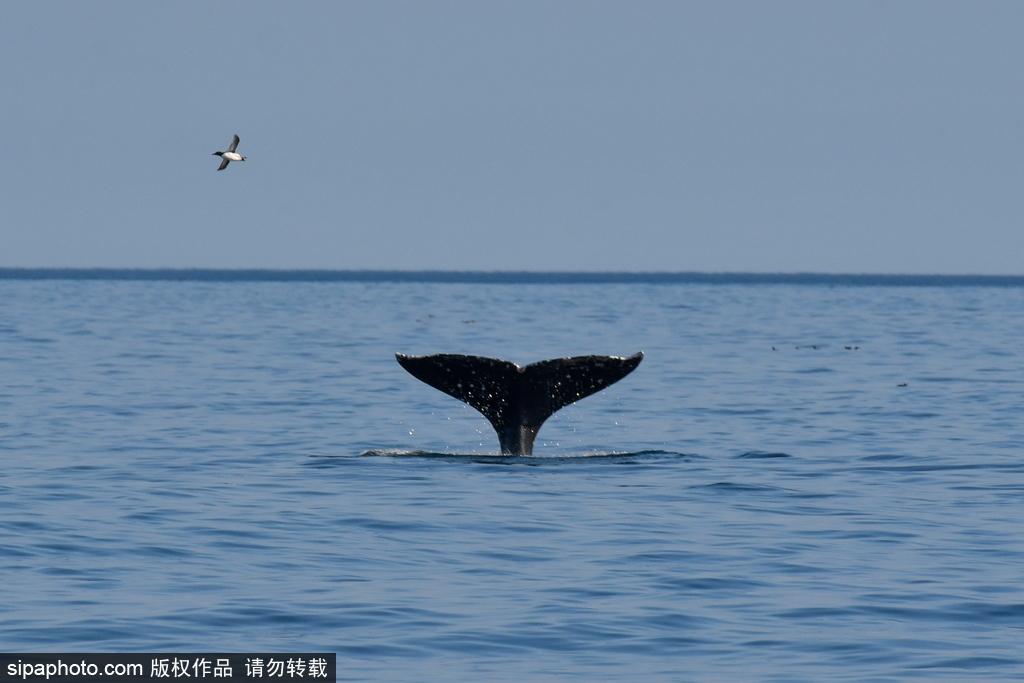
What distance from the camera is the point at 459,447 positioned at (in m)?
23.6

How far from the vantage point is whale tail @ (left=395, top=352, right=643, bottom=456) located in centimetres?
1772

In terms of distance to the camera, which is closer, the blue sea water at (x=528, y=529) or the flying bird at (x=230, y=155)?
the blue sea water at (x=528, y=529)

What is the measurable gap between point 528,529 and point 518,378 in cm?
272

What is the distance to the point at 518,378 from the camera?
18328mm

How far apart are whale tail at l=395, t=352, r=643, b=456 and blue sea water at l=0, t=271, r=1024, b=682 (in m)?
0.81

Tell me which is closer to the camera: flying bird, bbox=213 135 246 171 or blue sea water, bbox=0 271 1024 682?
blue sea water, bbox=0 271 1024 682

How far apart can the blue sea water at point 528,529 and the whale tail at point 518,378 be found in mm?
815

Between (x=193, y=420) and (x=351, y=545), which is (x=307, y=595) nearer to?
(x=351, y=545)

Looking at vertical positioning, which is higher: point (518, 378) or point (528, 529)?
point (518, 378)

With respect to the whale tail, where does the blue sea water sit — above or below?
below

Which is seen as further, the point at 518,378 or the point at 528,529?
the point at 518,378

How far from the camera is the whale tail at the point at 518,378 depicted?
1772 centimetres

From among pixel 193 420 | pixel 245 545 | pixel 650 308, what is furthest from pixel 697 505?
pixel 650 308

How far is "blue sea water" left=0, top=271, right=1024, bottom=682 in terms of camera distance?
11609 millimetres
